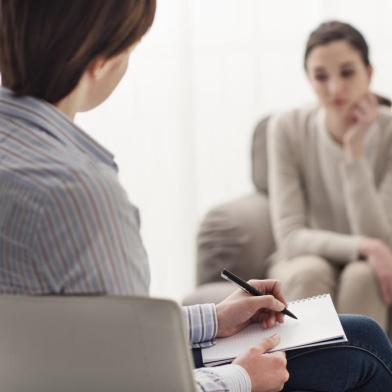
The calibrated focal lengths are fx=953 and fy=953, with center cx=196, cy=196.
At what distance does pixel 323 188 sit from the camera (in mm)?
2811

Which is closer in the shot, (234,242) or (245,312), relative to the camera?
(245,312)

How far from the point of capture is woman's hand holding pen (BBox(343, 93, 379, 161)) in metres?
2.73

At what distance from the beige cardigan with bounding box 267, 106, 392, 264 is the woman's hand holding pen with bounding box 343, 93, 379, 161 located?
26mm

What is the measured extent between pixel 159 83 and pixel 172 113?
0.40 feet

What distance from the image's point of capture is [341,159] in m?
2.76

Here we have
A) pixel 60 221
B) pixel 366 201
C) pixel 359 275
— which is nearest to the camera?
pixel 60 221

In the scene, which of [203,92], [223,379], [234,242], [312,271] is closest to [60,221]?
[223,379]

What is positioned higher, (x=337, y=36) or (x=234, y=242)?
(x=337, y=36)

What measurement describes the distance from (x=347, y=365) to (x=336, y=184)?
1.32 m

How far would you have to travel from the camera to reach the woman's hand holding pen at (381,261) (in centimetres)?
254

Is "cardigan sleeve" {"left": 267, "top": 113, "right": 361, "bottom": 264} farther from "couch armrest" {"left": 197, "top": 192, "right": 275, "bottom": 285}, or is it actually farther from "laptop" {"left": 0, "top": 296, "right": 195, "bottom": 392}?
"laptop" {"left": 0, "top": 296, "right": 195, "bottom": 392}

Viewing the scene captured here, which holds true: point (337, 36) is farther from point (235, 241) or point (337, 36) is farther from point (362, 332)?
point (362, 332)

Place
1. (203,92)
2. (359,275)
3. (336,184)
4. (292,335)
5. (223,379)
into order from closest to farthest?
1. (223,379)
2. (292,335)
3. (359,275)
4. (336,184)
5. (203,92)

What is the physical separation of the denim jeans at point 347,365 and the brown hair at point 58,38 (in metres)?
0.61
